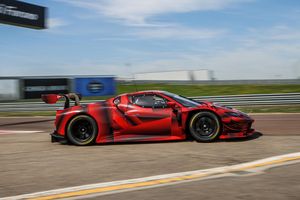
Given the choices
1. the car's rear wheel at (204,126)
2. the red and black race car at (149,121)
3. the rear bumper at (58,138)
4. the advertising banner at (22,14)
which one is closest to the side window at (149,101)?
the red and black race car at (149,121)

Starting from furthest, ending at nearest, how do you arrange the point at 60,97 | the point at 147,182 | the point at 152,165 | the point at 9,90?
the point at 9,90
the point at 60,97
the point at 152,165
the point at 147,182

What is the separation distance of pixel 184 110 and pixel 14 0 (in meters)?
27.6

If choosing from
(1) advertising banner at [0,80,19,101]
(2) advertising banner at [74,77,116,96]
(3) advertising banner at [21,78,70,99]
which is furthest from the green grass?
(1) advertising banner at [0,80,19,101]

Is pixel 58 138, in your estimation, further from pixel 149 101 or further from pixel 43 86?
pixel 43 86

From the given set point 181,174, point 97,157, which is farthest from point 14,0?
point 181,174

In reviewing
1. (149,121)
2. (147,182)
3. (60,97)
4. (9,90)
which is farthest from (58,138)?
(9,90)

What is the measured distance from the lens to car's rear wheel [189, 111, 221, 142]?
28.0 feet

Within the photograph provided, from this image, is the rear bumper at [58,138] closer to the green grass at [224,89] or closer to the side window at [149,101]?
the side window at [149,101]

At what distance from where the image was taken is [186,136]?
28.7 feet

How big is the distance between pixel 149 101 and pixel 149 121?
1.63 feet

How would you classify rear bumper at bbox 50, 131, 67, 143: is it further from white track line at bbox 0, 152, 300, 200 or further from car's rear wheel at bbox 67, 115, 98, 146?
white track line at bbox 0, 152, 300, 200

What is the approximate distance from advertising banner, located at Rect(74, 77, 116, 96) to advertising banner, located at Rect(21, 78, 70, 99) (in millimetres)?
748

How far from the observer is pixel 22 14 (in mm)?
32688

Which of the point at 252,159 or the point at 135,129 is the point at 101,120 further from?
the point at 252,159
